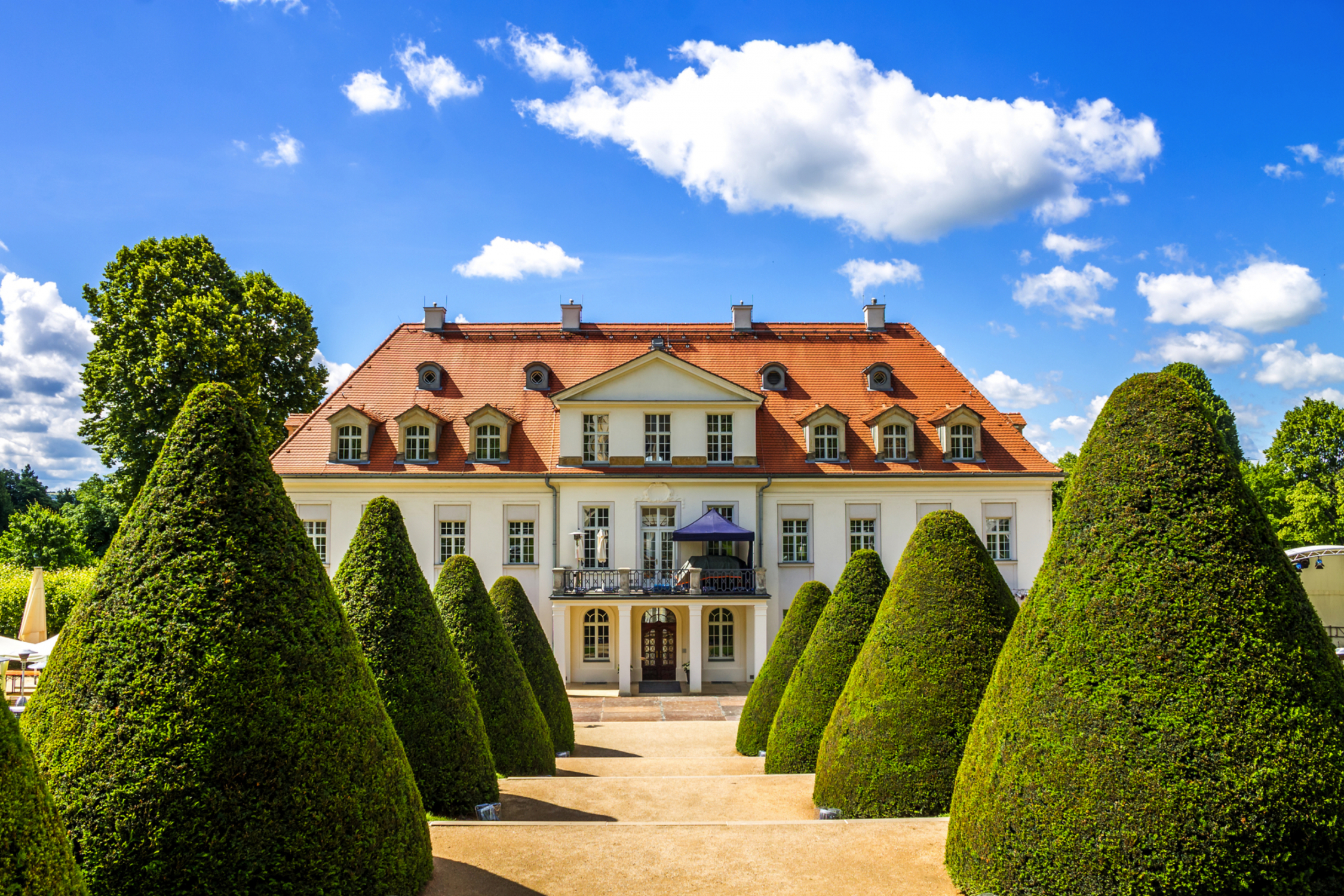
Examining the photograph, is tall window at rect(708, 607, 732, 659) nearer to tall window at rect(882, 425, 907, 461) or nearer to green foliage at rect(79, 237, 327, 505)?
tall window at rect(882, 425, 907, 461)

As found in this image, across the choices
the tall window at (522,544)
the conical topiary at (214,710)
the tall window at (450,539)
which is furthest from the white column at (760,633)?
the conical topiary at (214,710)

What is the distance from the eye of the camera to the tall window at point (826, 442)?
31484 mm

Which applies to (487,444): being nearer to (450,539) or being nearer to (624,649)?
(450,539)

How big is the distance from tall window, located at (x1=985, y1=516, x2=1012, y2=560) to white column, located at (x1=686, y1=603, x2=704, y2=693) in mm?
11154

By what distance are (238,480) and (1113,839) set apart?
7.05m

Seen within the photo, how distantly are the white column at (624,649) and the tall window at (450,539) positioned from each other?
620cm

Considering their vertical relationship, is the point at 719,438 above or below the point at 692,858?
above

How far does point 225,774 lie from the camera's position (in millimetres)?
5816

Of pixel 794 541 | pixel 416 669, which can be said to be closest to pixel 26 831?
pixel 416 669

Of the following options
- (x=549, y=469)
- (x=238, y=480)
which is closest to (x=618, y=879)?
(x=238, y=480)

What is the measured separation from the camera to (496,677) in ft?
41.0

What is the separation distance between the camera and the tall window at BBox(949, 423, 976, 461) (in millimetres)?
31562

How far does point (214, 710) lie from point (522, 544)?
24.7 meters

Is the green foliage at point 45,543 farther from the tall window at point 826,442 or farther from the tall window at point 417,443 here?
the tall window at point 826,442
